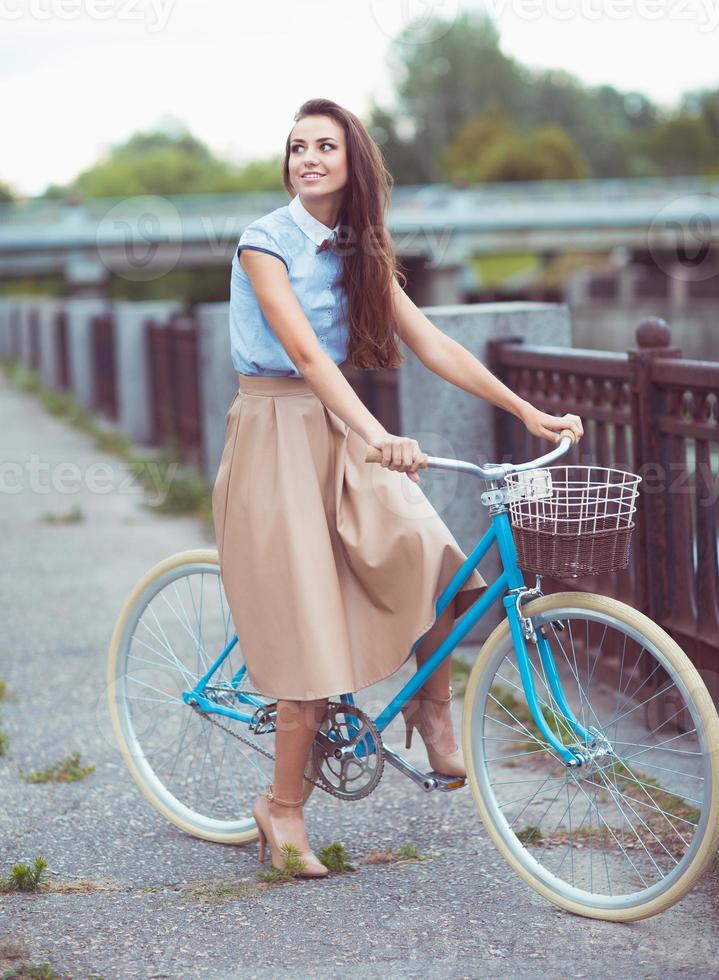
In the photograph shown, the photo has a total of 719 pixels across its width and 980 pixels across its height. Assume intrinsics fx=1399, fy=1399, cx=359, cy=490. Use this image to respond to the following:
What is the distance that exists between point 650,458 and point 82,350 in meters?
13.4

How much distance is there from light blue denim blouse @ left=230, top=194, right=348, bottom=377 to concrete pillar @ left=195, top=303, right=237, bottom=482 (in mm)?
6078

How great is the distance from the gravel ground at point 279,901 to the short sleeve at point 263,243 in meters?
1.32

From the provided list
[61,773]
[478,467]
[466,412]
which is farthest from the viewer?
[466,412]

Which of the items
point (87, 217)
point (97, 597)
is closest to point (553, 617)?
point (97, 597)

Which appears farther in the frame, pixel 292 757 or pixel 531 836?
pixel 531 836

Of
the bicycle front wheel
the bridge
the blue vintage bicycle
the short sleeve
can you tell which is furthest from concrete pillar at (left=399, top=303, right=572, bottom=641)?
the bridge

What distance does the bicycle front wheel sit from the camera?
9.75 ft

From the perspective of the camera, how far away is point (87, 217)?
5281 centimetres

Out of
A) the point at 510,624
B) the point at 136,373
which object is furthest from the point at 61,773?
the point at 136,373

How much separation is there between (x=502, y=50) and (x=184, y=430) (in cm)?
9134

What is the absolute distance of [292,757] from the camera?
3477 mm

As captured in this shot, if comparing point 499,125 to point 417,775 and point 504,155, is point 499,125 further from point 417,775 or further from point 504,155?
point 417,775

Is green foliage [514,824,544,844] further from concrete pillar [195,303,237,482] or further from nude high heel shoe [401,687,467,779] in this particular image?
concrete pillar [195,303,237,482]

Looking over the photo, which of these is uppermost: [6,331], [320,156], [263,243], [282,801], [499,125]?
[499,125]
